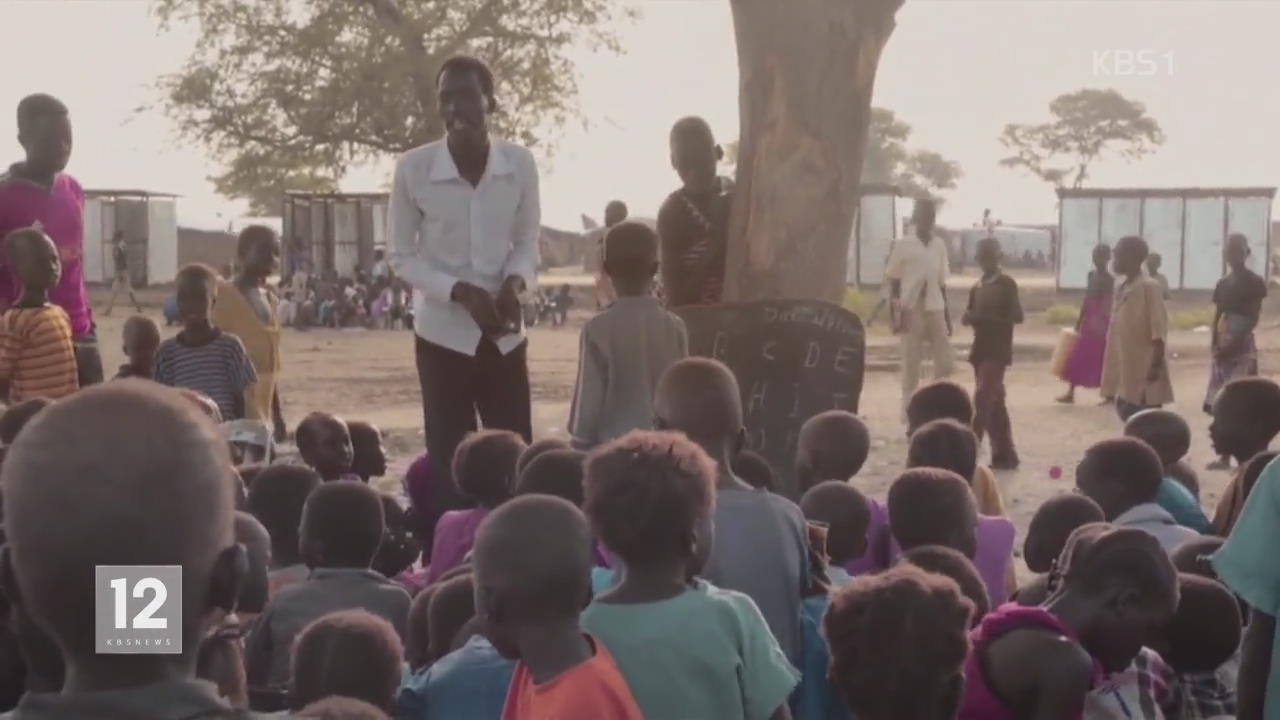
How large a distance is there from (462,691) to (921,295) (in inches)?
381

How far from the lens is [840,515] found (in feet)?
13.5

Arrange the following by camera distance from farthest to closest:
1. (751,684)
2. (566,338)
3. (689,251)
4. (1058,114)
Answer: (1058,114) → (566,338) → (689,251) → (751,684)

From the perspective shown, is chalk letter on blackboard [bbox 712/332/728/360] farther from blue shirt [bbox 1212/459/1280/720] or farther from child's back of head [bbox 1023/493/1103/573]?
blue shirt [bbox 1212/459/1280/720]

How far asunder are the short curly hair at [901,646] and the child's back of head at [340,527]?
1.29 metres

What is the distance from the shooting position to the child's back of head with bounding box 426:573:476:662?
3320 mm

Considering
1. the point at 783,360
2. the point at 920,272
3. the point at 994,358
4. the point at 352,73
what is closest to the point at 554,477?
the point at 783,360

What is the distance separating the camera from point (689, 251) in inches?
249

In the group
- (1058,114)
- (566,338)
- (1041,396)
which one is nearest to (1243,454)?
(1041,396)

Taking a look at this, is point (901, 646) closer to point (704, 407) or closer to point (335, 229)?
point (704, 407)

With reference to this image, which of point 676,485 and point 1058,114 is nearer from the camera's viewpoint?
point 676,485

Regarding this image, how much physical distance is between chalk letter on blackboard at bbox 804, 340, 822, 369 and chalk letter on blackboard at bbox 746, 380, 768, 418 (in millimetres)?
168

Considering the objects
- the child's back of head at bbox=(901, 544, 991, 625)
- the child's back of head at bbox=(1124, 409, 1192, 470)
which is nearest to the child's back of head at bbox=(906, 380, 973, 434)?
the child's back of head at bbox=(1124, 409, 1192, 470)

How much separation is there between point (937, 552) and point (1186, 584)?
471mm

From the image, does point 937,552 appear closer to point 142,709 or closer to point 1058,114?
point 142,709
